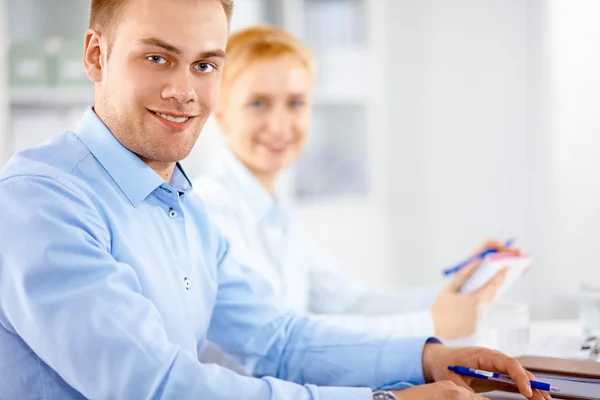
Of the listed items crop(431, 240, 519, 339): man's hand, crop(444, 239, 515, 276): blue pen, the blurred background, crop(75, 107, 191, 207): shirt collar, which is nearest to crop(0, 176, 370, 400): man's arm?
crop(75, 107, 191, 207): shirt collar

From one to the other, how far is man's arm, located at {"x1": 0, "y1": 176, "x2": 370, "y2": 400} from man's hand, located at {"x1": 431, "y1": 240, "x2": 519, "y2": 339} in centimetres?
63

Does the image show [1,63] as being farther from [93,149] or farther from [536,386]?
[536,386]

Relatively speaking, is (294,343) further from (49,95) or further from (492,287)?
(49,95)

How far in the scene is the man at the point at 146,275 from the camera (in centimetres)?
88

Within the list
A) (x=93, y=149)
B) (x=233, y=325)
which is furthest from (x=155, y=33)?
(x=233, y=325)

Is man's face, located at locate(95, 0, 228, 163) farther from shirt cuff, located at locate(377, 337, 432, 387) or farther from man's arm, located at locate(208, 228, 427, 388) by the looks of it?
shirt cuff, located at locate(377, 337, 432, 387)

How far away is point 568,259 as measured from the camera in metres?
3.76

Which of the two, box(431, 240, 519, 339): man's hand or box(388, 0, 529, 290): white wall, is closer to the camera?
box(431, 240, 519, 339): man's hand

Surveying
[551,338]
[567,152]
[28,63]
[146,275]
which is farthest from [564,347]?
[28,63]

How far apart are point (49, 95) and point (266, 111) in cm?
175

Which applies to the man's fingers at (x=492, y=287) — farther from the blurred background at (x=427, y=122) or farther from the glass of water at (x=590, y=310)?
the blurred background at (x=427, y=122)

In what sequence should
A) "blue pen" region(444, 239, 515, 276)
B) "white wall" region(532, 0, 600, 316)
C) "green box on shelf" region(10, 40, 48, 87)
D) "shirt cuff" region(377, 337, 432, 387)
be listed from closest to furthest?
1. "shirt cuff" region(377, 337, 432, 387)
2. "blue pen" region(444, 239, 515, 276)
3. "green box on shelf" region(10, 40, 48, 87)
4. "white wall" region(532, 0, 600, 316)

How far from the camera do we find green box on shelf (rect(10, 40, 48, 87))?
3.28 meters

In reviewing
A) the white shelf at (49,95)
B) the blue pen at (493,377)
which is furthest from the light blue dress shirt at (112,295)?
the white shelf at (49,95)
